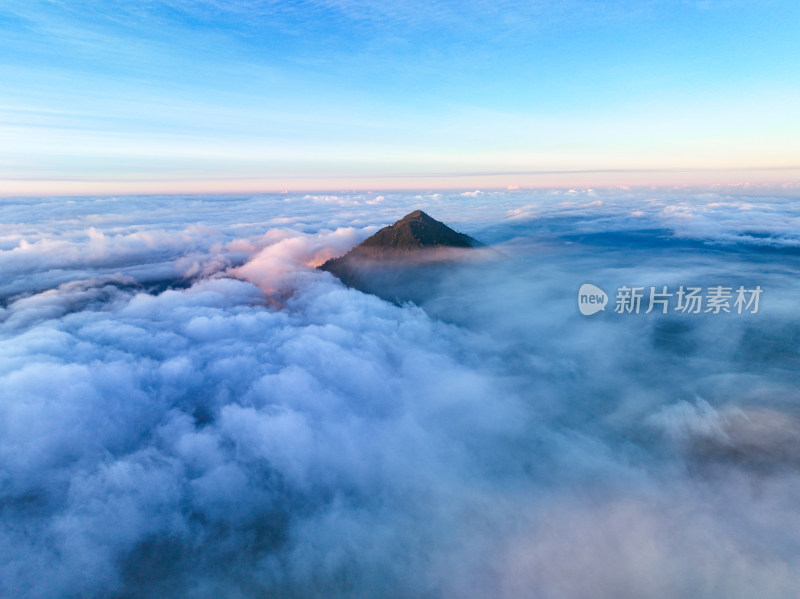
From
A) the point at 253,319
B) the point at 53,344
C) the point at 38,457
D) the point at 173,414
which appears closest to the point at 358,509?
the point at 173,414

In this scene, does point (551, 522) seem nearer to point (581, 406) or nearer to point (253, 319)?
point (581, 406)

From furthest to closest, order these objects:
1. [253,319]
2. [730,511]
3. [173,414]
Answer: [253,319] < [173,414] < [730,511]

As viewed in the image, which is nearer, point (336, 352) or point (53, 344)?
point (53, 344)

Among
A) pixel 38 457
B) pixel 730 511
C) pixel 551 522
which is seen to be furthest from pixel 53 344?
pixel 730 511

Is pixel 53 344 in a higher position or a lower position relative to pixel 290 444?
higher

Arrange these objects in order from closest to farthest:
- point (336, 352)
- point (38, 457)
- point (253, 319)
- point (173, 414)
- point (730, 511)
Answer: point (730, 511) → point (38, 457) → point (173, 414) → point (336, 352) → point (253, 319)

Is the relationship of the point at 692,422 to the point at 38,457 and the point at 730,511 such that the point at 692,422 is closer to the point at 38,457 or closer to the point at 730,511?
the point at 730,511

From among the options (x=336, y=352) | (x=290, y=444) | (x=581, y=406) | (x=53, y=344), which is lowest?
(x=581, y=406)

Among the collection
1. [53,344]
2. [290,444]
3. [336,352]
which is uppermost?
[53,344]

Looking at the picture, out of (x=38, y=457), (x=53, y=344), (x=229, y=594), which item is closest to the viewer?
(x=229, y=594)
